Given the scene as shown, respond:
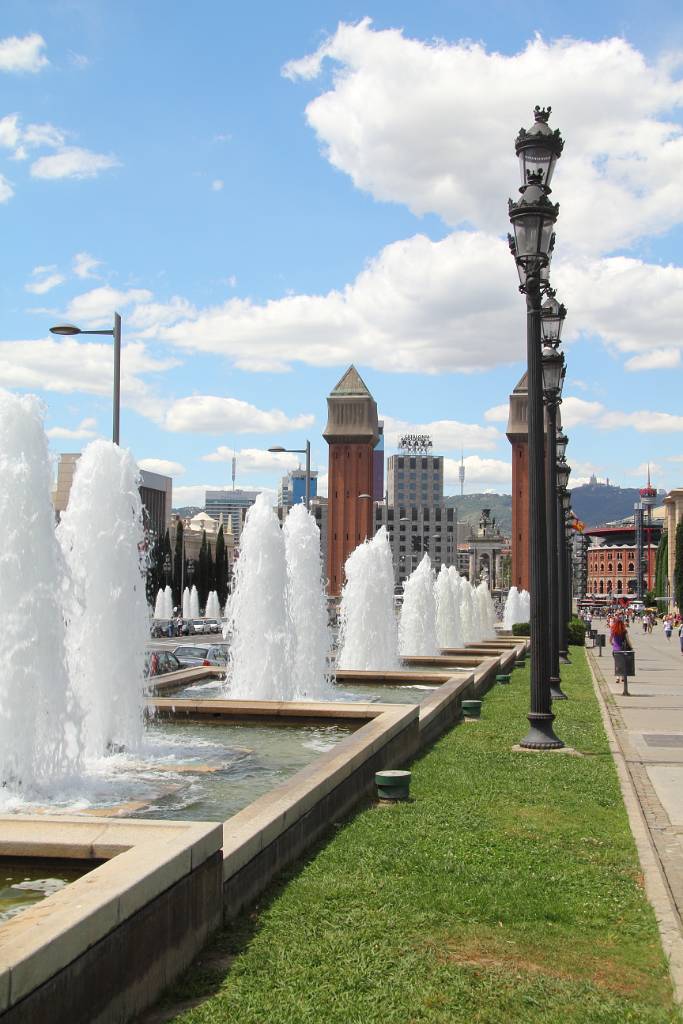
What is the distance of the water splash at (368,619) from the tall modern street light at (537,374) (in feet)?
40.5

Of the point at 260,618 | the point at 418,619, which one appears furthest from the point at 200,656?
the point at 418,619

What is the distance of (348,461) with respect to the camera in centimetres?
12544

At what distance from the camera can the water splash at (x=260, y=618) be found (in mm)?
16344

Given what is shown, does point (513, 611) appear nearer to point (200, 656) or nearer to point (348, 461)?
point (200, 656)

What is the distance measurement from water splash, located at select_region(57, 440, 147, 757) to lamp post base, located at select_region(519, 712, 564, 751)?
4.87 m

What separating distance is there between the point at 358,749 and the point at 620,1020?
4716 millimetres

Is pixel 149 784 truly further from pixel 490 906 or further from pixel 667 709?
pixel 667 709

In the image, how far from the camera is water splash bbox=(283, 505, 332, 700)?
17797 mm

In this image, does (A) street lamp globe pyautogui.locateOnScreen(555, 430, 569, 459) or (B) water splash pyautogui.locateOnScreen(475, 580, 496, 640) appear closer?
(A) street lamp globe pyautogui.locateOnScreen(555, 430, 569, 459)

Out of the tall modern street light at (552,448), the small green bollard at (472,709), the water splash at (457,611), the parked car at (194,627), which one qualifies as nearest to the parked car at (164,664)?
the small green bollard at (472,709)

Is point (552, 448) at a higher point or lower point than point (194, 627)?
higher

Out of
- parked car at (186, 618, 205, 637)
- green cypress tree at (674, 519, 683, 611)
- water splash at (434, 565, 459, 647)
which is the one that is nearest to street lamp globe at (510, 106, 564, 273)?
water splash at (434, 565, 459, 647)

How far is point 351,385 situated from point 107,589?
381 feet

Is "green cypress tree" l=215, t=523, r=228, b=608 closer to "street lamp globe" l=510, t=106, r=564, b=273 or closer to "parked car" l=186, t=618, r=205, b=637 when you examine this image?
"parked car" l=186, t=618, r=205, b=637
